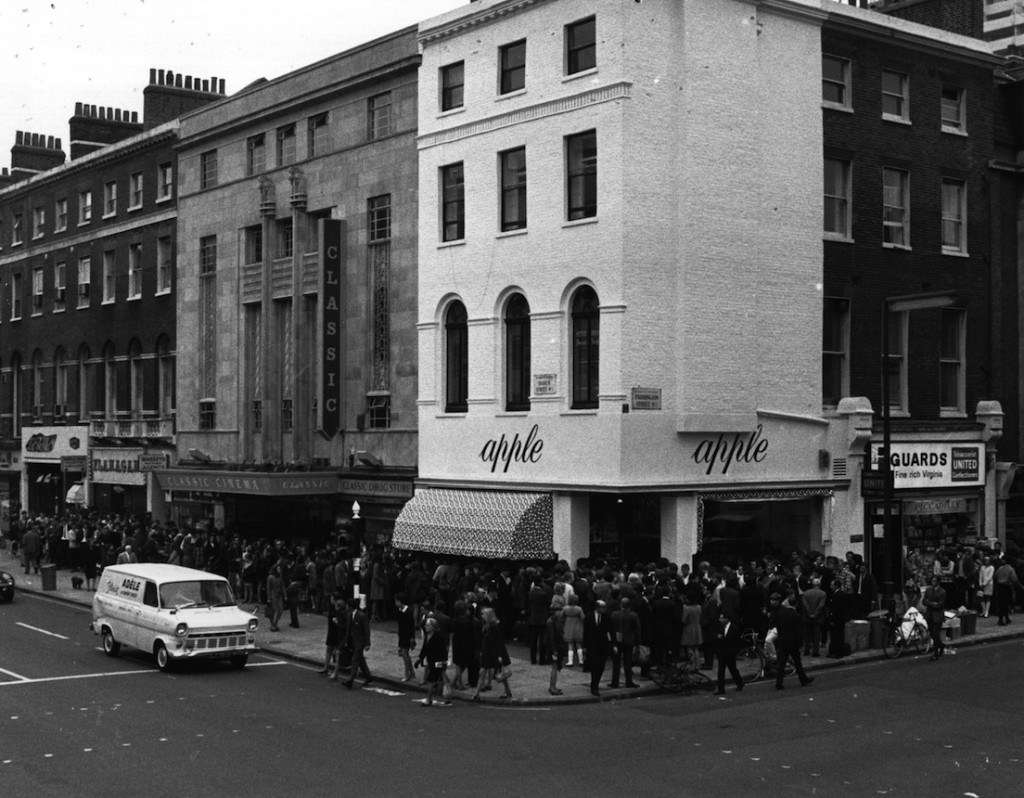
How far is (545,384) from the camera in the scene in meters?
31.1

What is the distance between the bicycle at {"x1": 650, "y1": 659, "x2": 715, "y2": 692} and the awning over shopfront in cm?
722

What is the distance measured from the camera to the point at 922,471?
1396 inches

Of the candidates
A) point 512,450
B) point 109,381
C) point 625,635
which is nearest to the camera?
point 625,635

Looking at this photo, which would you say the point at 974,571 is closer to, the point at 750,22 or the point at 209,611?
the point at 750,22

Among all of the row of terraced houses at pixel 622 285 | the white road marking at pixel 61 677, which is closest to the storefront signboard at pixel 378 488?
the row of terraced houses at pixel 622 285

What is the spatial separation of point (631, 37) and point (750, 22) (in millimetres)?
3611

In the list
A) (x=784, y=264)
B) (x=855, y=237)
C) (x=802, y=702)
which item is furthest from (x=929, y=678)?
(x=855, y=237)

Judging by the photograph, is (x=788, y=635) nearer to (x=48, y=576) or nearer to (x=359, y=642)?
(x=359, y=642)

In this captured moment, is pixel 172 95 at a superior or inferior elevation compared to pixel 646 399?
superior

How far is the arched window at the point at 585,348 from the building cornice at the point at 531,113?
169 inches

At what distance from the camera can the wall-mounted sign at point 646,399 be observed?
29500 millimetres

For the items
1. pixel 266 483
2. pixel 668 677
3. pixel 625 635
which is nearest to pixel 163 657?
pixel 625 635

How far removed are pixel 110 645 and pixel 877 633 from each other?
15.9 meters

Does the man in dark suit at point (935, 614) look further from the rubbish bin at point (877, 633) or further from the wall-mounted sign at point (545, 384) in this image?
the wall-mounted sign at point (545, 384)
